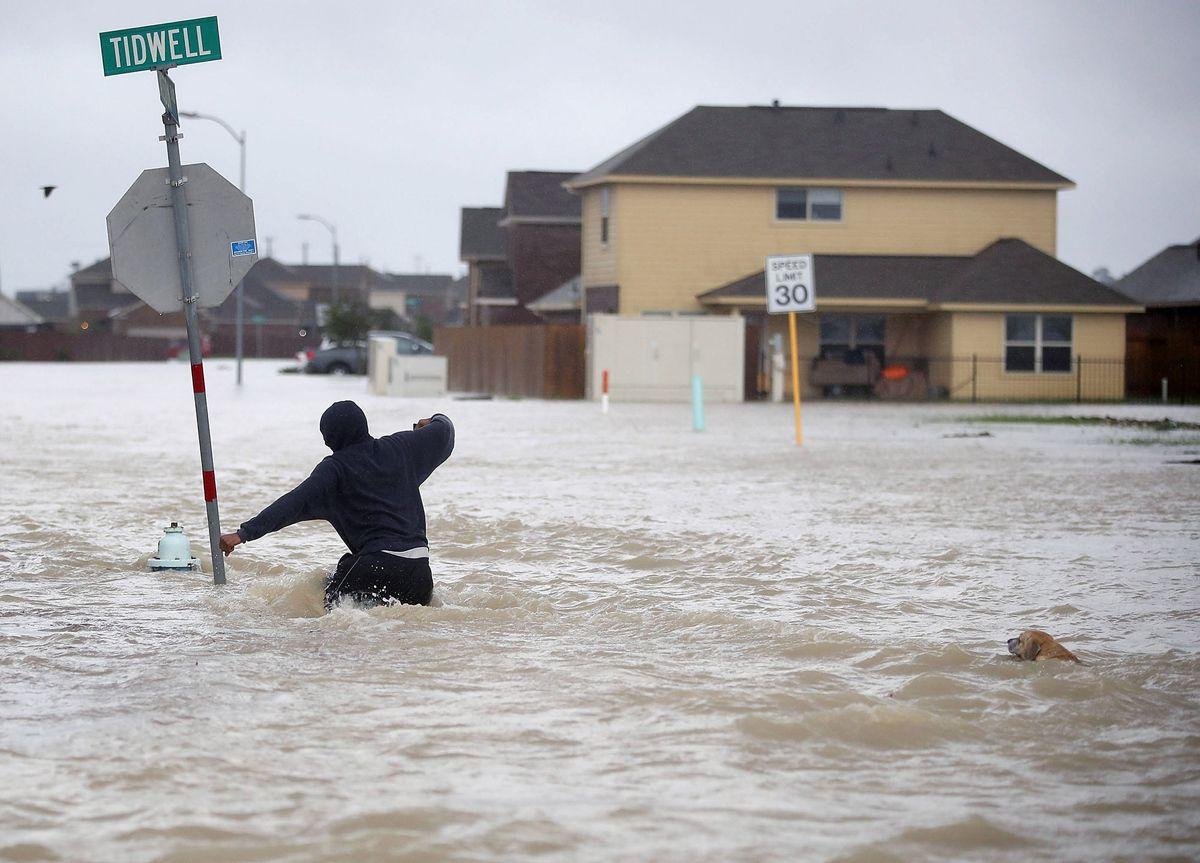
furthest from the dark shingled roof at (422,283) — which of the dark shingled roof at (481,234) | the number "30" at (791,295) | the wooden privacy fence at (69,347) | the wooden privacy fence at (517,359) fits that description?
the number "30" at (791,295)

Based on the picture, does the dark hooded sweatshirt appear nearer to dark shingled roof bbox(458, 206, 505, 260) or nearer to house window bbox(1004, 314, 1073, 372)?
house window bbox(1004, 314, 1073, 372)

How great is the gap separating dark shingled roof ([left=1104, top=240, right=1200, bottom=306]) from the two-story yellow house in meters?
9.81

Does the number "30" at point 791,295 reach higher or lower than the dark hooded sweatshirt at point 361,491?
higher

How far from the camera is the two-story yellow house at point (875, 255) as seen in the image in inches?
1630

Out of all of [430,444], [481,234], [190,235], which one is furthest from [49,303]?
[430,444]

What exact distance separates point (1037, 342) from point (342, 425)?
3529 cm

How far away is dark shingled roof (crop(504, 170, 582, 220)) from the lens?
5781cm

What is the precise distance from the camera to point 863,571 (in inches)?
446

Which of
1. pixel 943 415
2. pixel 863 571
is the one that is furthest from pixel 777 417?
pixel 863 571

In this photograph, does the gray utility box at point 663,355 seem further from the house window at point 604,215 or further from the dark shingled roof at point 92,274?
the dark shingled roof at point 92,274

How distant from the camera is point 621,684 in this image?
752 cm

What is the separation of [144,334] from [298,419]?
88914 mm

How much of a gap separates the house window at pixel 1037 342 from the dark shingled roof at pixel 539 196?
20.0 meters

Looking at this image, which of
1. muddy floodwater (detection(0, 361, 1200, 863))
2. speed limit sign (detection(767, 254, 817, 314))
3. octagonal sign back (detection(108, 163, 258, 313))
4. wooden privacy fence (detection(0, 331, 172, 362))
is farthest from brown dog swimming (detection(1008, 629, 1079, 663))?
wooden privacy fence (detection(0, 331, 172, 362))
